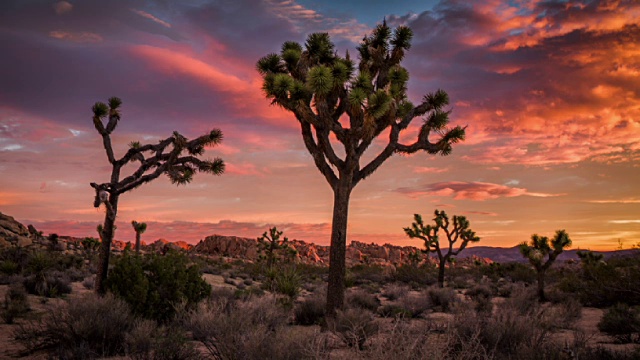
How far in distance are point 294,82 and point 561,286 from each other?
17.6 metres

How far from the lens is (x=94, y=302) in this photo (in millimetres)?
8922

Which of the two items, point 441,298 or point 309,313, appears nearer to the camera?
point 309,313

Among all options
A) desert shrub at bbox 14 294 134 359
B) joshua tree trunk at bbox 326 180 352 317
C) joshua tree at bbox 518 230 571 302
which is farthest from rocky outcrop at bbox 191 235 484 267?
desert shrub at bbox 14 294 134 359

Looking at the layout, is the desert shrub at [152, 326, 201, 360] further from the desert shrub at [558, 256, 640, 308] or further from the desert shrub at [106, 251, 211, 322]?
the desert shrub at [558, 256, 640, 308]

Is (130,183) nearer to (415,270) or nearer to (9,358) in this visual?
(9,358)

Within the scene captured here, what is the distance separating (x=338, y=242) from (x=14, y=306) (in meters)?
9.47

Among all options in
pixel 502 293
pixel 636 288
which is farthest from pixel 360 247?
pixel 636 288

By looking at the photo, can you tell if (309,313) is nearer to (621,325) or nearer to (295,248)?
(621,325)

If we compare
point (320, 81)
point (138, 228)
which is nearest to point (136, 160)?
point (320, 81)

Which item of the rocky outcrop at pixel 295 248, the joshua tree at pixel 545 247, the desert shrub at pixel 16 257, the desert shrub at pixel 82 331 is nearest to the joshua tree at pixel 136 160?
the desert shrub at pixel 82 331

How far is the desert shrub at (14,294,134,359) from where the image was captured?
26.7 feet

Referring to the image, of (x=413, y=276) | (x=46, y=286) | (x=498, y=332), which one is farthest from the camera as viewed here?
(x=413, y=276)

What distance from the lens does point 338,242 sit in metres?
13.2

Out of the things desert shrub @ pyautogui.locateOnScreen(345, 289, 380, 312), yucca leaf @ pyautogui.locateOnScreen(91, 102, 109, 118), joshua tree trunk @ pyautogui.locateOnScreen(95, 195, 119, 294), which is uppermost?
yucca leaf @ pyautogui.locateOnScreen(91, 102, 109, 118)
